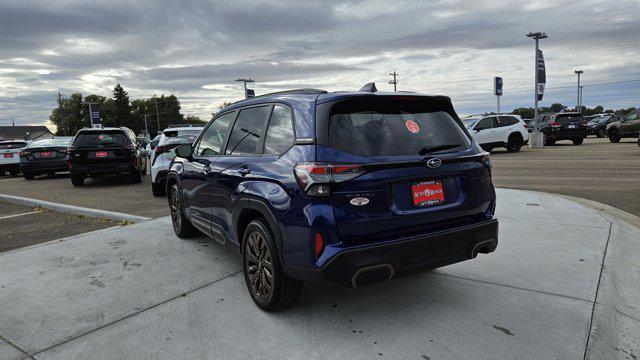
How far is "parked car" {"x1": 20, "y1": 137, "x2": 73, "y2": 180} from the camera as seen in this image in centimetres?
1512

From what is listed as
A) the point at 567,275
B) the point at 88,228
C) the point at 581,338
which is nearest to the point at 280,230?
the point at 581,338

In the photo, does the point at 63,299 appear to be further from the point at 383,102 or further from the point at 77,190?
the point at 77,190

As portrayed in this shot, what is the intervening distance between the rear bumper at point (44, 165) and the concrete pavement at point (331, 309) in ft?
37.4

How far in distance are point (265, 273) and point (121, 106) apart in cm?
13374

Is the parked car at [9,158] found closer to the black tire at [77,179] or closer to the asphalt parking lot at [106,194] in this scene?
the asphalt parking lot at [106,194]

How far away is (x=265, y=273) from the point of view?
11.4 feet

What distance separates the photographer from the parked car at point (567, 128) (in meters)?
23.9

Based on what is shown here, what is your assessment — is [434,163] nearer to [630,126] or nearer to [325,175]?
[325,175]

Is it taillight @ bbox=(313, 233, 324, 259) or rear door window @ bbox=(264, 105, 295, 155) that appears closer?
taillight @ bbox=(313, 233, 324, 259)

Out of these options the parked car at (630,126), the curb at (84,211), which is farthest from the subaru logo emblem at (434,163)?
the parked car at (630,126)

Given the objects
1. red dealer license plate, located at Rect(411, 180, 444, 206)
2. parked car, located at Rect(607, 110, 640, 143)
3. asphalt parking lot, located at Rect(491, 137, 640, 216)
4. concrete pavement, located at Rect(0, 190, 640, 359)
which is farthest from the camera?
parked car, located at Rect(607, 110, 640, 143)

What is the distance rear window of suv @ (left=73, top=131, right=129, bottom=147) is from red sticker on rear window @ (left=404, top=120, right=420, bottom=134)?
35.2ft

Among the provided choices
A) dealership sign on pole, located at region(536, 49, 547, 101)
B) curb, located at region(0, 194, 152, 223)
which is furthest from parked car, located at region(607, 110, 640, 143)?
curb, located at region(0, 194, 152, 223)

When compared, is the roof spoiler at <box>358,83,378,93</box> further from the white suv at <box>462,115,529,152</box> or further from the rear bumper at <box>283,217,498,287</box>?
the white suv at <box>462,115,529,152</box>
